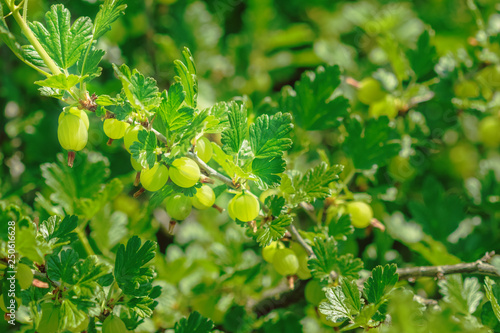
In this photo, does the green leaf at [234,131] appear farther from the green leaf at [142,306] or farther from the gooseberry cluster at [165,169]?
the green leaf at [142,306]

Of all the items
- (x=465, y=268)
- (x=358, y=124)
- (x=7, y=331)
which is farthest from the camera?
(x=7, y=331)

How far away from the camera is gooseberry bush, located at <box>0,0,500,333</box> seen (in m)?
0.79

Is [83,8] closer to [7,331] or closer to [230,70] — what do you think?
[230,70]

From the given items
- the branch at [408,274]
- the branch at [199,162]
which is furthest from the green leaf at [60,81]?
the branch at [408,274]

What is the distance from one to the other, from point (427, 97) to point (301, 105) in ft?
1.68

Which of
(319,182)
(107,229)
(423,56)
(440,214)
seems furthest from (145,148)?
(440,214)

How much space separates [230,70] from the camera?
1975 millimetres

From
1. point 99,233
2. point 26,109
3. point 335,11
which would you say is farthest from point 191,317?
point 335,11

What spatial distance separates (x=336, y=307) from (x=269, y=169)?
1.11 feet

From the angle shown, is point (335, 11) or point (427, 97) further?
point (335, 11)

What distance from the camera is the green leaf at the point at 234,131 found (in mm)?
813

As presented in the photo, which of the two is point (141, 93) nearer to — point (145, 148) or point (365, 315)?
point (145, 148)

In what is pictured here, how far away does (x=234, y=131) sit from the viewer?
816 mm

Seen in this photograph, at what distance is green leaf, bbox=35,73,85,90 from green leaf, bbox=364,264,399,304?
740 millimetres
